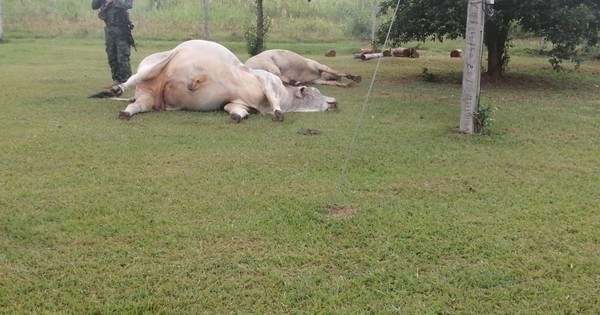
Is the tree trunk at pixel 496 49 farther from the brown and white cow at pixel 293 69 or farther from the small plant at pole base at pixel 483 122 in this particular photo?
the small plant at pole base at pixel 483 122

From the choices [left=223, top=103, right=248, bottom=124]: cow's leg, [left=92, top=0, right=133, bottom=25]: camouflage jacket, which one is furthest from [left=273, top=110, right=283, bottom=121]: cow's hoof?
[left=92, top=0, right=133, bottom=25]: camouflage jacket

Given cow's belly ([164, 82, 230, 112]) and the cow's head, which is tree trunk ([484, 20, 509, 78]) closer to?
the cow's head

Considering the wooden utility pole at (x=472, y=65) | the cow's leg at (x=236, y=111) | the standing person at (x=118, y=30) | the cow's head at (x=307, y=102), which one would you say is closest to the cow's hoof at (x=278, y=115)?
the cow's leg at (x=236, y=111)

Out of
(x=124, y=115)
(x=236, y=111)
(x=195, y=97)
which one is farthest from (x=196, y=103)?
(x=124, y=115)

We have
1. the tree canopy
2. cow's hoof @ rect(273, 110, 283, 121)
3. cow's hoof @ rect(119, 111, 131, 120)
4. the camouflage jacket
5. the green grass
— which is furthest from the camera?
the tree canopy

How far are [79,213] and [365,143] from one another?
10.2ft

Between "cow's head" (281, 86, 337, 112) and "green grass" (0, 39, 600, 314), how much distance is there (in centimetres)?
43

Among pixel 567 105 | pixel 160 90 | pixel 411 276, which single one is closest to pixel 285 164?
pixel 411 276

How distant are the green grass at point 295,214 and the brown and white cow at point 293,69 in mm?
2761

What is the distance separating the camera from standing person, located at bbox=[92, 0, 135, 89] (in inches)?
381

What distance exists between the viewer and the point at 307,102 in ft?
27.1

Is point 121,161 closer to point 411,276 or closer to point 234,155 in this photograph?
point 234,155

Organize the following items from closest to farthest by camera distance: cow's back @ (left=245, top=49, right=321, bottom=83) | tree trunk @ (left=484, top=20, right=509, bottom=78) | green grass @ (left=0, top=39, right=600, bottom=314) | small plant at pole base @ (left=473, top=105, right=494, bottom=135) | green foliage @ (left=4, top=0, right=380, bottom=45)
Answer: green grass @ (left=0, top=39, right=600, bottom=314) < small plant at pole base @ (left=473, top=105, right=494, bottom=135) < cow's back @ (left=245, top=49, right=321, bottom=83) < tree trunk @ (left=484, top=20, right=509, bottom=78) < green foliage @ (left=4, top=0, right=380, bottom=45)

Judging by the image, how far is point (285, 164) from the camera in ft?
17.8
